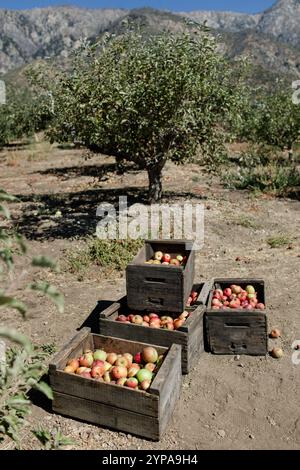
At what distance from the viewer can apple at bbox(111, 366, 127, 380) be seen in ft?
14.7

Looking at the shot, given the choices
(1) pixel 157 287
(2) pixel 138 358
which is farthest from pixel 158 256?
(2) pixel 138 358

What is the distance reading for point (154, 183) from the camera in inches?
464

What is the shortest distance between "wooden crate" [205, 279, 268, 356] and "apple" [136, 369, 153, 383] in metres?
1.28

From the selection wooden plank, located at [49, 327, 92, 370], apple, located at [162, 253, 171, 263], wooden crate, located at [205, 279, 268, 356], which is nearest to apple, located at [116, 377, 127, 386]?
wooden plank, located at [49, 327, 92, 370]

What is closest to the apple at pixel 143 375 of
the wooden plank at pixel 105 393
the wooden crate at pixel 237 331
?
the wooden plank at pixel 105 393

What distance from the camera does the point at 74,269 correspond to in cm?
833

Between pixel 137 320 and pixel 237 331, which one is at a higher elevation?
pixel 137 320

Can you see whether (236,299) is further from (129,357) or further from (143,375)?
(143,375)

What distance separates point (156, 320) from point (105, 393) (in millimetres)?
1281

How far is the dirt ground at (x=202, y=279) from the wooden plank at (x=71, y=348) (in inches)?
22.3

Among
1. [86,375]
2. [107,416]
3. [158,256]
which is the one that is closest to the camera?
[107,416]

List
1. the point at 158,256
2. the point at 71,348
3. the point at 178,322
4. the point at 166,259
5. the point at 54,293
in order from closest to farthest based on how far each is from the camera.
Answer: the point at 54,293 < the point at 71,348 < the point at 178,322 < the point at 166,259 < the point at 158,256

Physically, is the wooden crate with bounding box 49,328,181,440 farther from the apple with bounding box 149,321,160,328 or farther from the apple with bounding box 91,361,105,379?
the apple with bounding box 149,321,160,328
